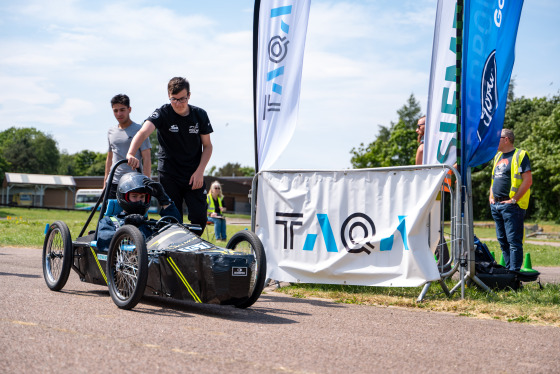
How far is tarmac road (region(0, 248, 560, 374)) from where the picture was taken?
140 inches

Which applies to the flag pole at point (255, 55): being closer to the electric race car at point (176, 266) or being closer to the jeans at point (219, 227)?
the electric race car at point (176, 266)

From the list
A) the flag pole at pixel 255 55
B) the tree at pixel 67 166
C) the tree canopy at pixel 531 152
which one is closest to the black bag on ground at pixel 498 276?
the flag pole at pixel 255 55

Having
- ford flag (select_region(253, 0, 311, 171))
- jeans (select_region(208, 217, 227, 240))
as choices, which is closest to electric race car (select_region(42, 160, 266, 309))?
ford flag (select_region(253, 0, 311, 171))

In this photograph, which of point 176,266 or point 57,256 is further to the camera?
point 57,256

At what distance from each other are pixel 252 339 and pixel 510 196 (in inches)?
210

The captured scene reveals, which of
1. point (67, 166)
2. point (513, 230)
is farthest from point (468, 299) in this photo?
point (67, 166)

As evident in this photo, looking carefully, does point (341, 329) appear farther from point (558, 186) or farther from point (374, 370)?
A: point (558, 186)

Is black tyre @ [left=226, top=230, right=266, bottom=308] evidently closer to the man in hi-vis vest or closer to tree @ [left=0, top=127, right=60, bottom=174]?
the man in hi-vis vest

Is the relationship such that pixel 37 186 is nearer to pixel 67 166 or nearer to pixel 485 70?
pixel 67 166

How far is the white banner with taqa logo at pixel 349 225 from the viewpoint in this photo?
22.0 ft

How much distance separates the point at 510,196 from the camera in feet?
27.5

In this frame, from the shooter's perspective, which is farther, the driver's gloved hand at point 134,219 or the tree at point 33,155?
the tree at point 33,155

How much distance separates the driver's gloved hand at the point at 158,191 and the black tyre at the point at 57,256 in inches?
40.5

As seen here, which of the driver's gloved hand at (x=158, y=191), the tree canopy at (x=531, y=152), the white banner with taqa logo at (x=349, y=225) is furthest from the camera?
the tree canopy at (x=531, y=152)
